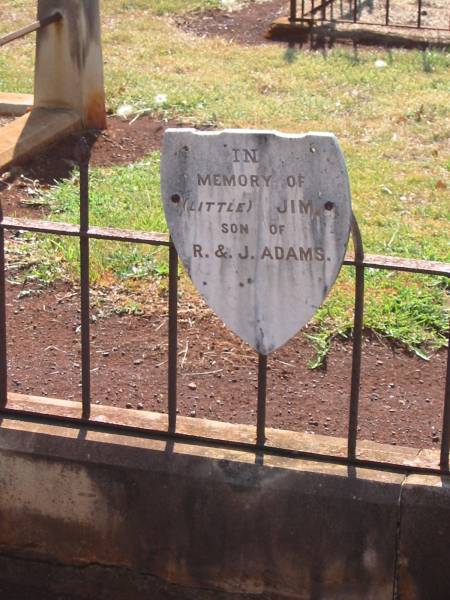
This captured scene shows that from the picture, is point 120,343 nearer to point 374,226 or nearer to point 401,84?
point 374,226

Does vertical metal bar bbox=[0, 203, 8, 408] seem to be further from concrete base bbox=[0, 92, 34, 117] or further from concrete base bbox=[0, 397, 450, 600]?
concrete base bbox=[0, 92, 34, 117]

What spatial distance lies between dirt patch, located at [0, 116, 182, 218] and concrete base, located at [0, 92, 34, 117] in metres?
0.57

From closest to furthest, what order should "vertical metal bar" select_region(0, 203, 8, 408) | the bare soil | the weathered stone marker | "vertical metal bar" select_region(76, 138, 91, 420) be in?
the weathered stone marker, "vertical metal bar" select_region(76, 138, 91, 420), "vertical metal bar" select_region(0, 203, 8, 408), the bare soil

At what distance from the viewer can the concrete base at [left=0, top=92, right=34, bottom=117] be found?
842 cm

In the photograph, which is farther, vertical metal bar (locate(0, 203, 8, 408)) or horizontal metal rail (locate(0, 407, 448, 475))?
vertical metal bar (locate(0, 203, 8, 408))

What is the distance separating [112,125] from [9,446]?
459cm

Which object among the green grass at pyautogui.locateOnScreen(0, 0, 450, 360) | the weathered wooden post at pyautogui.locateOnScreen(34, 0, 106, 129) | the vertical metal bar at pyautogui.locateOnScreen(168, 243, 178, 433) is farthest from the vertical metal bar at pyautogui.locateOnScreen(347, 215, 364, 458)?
the weathered wooden post at pyautogui.locateOnScreen(34, 0, 106, 129)

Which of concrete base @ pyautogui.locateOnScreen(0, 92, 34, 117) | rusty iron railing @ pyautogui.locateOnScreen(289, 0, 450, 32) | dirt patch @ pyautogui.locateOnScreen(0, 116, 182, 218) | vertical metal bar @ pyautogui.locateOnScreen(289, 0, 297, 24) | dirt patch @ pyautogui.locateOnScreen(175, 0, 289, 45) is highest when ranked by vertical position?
vertical metal bar @ pyautogui.locateOnScreen(289, 0, 297, 24)

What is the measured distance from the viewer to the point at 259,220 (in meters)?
3.73

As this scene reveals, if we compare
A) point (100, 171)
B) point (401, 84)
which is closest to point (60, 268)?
point (100, 171)

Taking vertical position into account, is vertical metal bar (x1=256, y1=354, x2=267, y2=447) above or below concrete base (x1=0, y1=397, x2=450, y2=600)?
above

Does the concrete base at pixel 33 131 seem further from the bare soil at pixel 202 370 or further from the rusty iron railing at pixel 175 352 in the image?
the rusty iron railing at pixel 175 352

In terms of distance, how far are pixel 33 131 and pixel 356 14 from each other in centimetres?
457

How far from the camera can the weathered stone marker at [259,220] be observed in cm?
367
